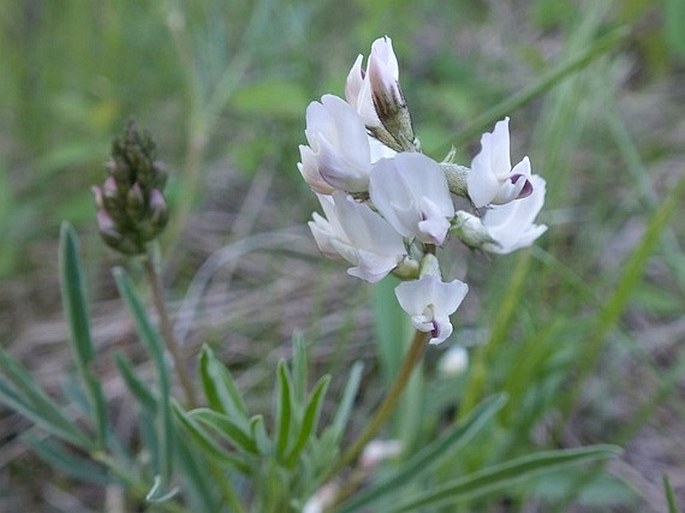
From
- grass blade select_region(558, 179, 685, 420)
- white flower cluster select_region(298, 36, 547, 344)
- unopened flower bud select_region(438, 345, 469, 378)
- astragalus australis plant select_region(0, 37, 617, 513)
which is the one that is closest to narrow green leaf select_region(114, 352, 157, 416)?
astragalus australis plant select_region(0, 37, 617, 513)

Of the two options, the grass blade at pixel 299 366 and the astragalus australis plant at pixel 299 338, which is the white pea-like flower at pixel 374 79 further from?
the grass blade at pixel 299 366

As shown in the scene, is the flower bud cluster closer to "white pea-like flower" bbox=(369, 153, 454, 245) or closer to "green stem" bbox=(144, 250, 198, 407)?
"green stem" bbox=(144, 250, 198, 407)

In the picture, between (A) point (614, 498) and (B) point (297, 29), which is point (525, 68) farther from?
(A) point (614, 498)

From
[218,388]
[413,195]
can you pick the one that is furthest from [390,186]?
[218,388]

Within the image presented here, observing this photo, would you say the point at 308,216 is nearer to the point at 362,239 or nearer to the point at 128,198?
the point at 128,198

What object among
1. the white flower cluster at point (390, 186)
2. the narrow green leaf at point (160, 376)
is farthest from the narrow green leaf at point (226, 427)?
the white flower cluster at point (390, 186)

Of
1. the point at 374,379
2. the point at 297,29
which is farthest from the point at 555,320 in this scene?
the point at 297,29

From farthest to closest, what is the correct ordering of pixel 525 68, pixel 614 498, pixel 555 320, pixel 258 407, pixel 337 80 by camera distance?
pixel 525 68 < pixel 337 80 < pixel 258 407 < pixel 614 498 < pixel 555 320
